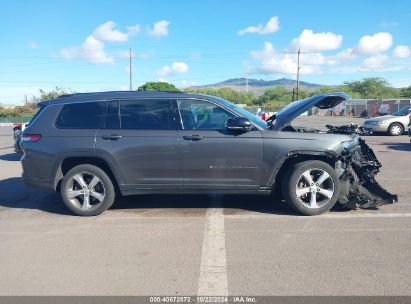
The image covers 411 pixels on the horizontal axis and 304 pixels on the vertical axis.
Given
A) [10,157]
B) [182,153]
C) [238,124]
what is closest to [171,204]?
[182,153]

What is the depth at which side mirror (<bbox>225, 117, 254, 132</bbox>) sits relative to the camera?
548 cm

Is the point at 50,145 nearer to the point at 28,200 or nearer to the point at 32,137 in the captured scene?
the point at 32,137

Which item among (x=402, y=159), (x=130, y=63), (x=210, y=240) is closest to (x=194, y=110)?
(x=210, y=240)

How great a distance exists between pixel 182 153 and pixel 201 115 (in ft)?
2.01

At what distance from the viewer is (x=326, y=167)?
5.61m

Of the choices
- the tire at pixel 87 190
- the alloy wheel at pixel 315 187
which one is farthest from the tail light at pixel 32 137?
the alloy wheel at pixel 315 187

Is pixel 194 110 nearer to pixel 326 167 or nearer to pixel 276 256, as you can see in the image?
pixel 326 167

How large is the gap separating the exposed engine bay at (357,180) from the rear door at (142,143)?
1.75 metres

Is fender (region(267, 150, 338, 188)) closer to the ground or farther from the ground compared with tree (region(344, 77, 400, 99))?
closer to the ground

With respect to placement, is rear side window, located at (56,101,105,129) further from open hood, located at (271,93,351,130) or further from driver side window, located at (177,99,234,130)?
open hood, located at (271,93,351,130)

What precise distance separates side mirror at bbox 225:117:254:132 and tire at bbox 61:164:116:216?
1899mm

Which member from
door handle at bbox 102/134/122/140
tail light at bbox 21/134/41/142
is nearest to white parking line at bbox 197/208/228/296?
door handle at bbox 102/134/122/140

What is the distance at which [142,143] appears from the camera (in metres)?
5.70

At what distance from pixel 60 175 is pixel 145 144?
138 cm
